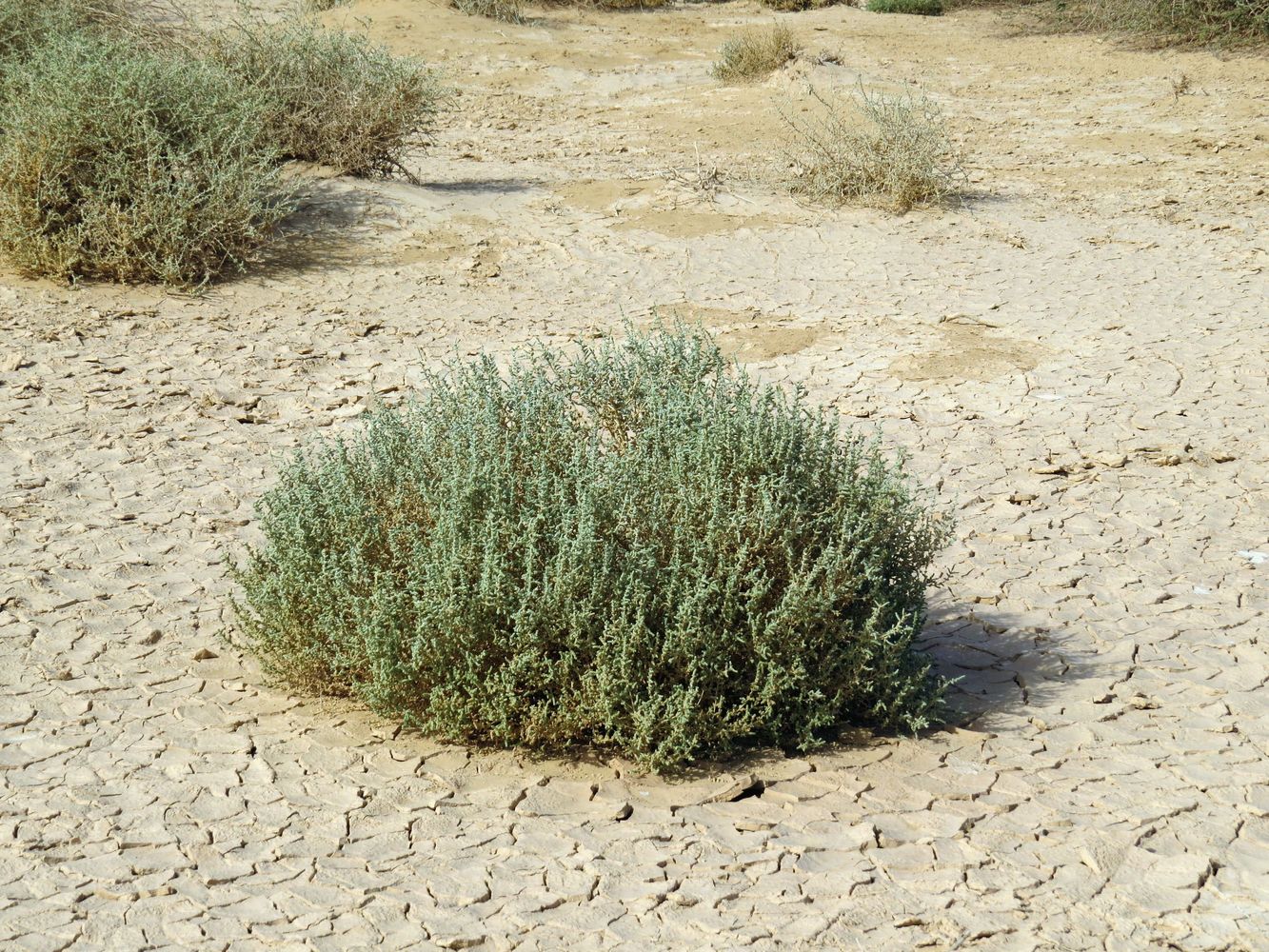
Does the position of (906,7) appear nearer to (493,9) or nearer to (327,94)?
(493,9)

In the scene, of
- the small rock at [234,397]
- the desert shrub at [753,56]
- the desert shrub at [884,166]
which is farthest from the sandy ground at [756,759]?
the desert shrub at [753,56]

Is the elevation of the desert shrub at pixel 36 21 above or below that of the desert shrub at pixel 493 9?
below

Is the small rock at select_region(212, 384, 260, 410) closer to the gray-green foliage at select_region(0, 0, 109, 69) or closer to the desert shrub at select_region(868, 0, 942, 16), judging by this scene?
the gray-green foliage at select_region(0, 0, 109, 69)

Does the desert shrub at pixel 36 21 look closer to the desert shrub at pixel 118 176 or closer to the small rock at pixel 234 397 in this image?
the desert shrub at pixel 118 176

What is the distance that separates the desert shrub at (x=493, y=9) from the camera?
15.6 m

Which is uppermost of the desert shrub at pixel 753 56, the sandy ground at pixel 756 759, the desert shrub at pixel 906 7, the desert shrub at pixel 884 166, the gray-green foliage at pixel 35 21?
the desert shrub at pixel 906 7

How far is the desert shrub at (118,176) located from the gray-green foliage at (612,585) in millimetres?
3858

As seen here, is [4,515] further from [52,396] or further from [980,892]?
[980,892]

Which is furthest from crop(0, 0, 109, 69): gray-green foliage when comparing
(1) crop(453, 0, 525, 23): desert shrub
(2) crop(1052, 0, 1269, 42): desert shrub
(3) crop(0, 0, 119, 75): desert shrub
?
(2) crop(1052, 0, 1269, 42): desert shrub

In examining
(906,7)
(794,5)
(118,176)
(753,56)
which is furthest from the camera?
(794,5)

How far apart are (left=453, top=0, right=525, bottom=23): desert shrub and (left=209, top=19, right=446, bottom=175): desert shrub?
687 cm

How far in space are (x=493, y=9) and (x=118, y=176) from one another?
9.83 meters

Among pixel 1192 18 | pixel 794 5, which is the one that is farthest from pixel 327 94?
pixel 794 5

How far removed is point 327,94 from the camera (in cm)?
884
